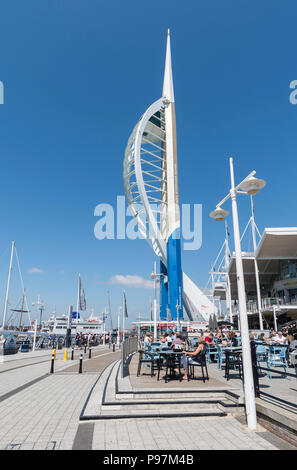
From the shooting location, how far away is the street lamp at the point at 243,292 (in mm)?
5316

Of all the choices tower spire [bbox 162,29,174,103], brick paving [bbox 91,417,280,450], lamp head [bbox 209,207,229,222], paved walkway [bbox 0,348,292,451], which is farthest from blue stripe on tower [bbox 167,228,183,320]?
brick paving [bbox 91,417,280,450]

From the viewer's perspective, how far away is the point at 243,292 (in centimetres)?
604

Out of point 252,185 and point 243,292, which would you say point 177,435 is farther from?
point 252,185

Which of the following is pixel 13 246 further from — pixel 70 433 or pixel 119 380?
pixel 70 433

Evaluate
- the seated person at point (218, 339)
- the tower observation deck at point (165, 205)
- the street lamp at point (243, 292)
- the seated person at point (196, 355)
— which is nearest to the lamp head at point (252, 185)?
the street lamp at point (243, 292)

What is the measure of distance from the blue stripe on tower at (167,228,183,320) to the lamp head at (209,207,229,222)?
31.1 meters

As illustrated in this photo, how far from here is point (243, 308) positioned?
583 cm

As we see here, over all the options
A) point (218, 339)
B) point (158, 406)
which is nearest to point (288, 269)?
point (218, 339)

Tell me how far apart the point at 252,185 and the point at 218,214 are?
1.23m

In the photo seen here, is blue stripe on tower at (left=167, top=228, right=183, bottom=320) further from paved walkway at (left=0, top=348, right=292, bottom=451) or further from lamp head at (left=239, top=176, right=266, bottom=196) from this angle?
lamp head at (left=239, top=176, right=266, bottom=196)

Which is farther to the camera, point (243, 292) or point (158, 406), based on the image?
point (158, 406)

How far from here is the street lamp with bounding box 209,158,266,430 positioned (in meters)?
5.32
